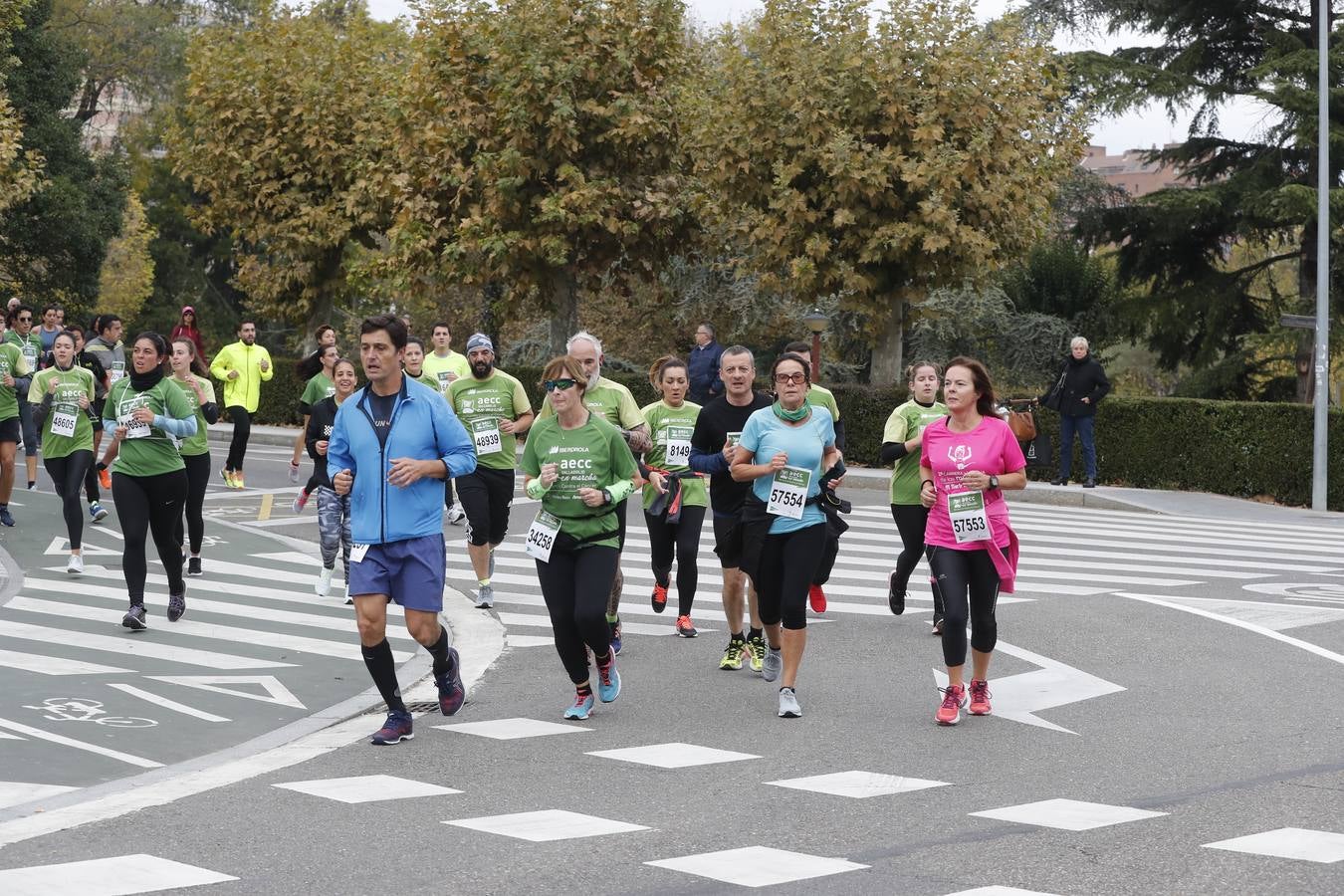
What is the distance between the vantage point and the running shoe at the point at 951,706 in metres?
8.93

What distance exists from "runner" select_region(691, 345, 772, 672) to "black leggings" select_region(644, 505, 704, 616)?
1053 millimetres

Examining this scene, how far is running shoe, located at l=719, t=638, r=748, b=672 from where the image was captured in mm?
10656

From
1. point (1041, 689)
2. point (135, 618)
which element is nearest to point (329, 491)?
point (135, 618)

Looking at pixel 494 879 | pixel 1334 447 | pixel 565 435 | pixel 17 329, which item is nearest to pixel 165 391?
pixel 565 435

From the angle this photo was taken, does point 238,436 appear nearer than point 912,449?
No

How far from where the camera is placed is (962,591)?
908 cm

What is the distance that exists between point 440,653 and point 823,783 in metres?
2.16

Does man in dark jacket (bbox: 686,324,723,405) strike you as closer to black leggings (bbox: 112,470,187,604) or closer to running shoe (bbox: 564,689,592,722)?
black leggings (bbox: 112,470,187,604)

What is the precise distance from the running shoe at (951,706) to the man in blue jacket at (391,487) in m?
2.48

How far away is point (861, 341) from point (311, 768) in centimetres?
3300

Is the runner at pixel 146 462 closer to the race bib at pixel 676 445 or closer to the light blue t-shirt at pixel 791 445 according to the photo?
the race bib at pixel 676 445

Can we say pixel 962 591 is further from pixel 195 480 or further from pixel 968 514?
pixel 195 480

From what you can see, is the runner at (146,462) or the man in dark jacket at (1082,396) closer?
the runner at (146,462)

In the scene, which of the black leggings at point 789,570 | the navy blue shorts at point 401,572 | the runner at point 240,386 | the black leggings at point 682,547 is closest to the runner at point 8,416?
the runner at point 240,386
